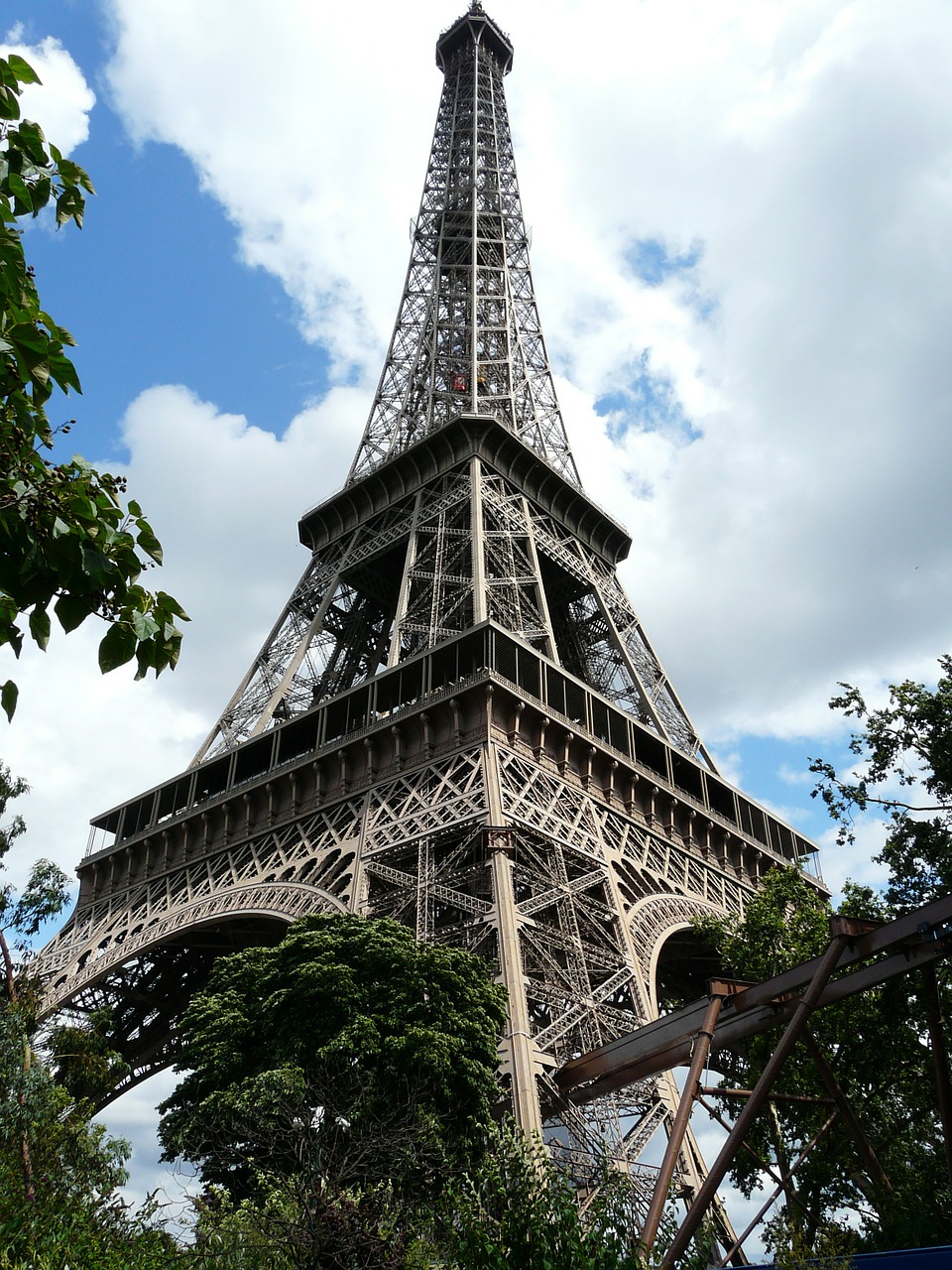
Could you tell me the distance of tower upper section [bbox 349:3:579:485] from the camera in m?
52.3

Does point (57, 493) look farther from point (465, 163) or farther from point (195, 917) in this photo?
point (465, 163)

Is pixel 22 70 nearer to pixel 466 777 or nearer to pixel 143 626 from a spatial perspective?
pixel 143 626

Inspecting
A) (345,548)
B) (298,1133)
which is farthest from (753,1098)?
(345,548)

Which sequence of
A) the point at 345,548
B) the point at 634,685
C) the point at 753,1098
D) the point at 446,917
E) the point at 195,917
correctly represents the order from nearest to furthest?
the point at 753,1098, the point at 446,917, the point at 195,917, the point at 634,685, the point at 345,548

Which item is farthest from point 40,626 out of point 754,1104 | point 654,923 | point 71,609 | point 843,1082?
point 654,923

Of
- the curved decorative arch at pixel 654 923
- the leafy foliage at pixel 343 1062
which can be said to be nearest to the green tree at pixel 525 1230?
the leafy foliage at pixel 343 1062

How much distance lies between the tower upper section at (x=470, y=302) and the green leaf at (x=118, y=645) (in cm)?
4135

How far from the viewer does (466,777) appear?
30.1 metres

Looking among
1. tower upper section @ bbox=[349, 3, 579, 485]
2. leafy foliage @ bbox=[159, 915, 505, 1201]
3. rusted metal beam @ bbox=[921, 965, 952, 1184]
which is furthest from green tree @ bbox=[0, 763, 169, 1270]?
tower upper section @ bbox=[349, 3, 579, 485]

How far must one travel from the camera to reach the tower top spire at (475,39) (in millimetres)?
72250

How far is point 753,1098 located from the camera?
14.3 metres

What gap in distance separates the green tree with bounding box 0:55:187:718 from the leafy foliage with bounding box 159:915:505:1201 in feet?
43.6

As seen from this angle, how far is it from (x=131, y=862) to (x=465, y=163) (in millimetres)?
46160

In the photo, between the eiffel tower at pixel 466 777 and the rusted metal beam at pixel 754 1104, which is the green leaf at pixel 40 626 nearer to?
the rusted metal beam at pixel 754 1104
